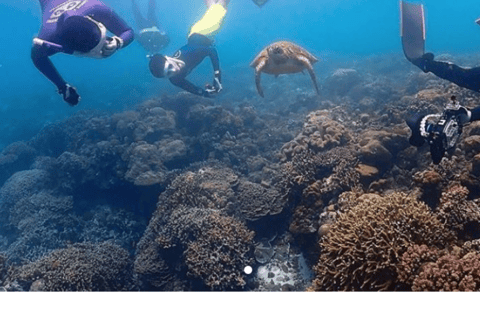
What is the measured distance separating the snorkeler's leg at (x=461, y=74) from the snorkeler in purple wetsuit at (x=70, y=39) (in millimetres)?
6365

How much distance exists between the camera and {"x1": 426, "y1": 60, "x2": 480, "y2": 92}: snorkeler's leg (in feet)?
20.6

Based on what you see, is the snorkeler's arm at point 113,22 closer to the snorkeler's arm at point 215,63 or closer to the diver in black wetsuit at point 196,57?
the diver in black wetsuit at point 196,57

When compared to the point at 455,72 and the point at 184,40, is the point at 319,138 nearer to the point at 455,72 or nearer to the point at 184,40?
the point at 455,72

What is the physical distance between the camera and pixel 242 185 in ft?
26.3

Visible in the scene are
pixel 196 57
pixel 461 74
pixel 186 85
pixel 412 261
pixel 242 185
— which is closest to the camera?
pixel 412 261

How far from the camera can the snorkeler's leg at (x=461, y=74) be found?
20.6 feet

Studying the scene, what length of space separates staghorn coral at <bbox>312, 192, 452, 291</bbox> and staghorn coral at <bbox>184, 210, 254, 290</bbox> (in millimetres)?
1757

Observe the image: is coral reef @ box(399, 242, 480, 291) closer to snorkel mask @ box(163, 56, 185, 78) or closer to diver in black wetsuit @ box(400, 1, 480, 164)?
diver in black wetsuit @ box(400, 1, 480, 164)

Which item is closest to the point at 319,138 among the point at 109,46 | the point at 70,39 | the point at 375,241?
the point at 375,241

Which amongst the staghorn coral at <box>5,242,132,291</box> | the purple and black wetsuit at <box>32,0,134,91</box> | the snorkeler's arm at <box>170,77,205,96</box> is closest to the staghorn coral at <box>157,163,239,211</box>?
the staghorn coral at <box>5,242,132,291</box>

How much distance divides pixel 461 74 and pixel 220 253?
5591 mm

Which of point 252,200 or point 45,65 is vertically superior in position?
point 45,65

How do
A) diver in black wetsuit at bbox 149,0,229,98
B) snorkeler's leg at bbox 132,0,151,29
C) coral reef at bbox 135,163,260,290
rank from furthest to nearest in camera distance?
1. snorkeler's leg at bbox 132,0,151,29
2. diver in black wetsuit at bbox 149,0,229,98
3. coral reef at bbox 135,163,260,290
